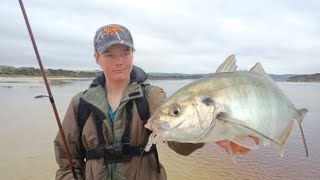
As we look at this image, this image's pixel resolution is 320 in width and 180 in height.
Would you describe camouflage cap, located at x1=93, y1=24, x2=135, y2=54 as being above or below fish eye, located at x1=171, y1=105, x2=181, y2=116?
above

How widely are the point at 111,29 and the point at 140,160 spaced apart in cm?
142

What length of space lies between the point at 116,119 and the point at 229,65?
1.50 metres

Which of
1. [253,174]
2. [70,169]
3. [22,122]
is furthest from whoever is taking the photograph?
[22,122]

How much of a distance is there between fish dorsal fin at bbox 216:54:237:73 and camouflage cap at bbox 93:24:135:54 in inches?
55.1

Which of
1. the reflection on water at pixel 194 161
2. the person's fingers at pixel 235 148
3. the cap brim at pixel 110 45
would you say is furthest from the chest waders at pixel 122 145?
the reflection on water at pixel 194 161

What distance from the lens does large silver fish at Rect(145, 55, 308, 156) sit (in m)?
2.68

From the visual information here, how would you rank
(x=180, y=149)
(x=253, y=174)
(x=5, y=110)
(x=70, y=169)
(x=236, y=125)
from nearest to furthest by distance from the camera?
(x=236, y=125)
(x=180, y=149)
(x=70, y=169)
(x=253, y=174)
(x=5, y=110)

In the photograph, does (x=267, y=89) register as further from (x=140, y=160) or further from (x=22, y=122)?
(x=22, y=122)

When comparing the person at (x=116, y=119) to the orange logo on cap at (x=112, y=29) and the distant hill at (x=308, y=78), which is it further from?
the distant hill at (x=308, y=78)

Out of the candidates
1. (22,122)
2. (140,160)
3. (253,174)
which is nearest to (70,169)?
(140,160)

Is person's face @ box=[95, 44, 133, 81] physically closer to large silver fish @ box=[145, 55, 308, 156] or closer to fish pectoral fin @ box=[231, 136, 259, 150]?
large silver fish @ box=[145, 55, 308, 156]

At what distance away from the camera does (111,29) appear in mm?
4352

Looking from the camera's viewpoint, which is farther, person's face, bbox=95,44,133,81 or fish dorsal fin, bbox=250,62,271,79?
person's face, bbox=95,44,133,81

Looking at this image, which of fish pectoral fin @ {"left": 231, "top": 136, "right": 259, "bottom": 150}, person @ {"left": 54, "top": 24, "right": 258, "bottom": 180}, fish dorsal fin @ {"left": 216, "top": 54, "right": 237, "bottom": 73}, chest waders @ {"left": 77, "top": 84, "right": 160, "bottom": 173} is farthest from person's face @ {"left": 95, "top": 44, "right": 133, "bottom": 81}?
fish pectoral fin @ {"left": 231, "top": 136, "right": 259, "bottom": 150}
